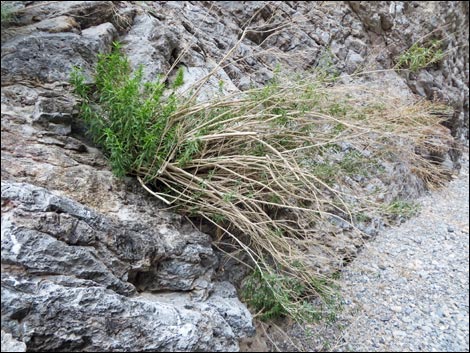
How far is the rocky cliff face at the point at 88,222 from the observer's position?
1224 millimetres

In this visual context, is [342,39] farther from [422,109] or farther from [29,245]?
[29,245]

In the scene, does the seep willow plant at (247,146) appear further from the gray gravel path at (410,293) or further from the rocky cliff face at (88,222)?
the gray gravel path at (410,293)

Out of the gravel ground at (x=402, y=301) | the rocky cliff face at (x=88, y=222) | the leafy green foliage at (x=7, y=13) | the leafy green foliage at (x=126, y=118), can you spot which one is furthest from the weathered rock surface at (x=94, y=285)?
the leafy green foliage at (x=7, y=13)

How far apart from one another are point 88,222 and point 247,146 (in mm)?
1000

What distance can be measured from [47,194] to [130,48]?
1325mm

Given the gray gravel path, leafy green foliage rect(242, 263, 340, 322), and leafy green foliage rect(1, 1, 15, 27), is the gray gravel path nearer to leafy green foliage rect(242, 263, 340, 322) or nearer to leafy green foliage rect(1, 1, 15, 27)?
leafy green foliage rect(242, 263, 340, 322)

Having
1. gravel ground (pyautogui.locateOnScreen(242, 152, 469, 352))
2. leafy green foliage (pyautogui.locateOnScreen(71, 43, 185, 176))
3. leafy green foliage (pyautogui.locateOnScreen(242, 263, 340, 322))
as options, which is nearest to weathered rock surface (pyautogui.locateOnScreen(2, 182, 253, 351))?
leafy green foliage (pyautogui.locateOnScreen(242, 263, 340, 322))

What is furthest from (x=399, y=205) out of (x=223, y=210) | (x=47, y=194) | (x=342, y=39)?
(x=342, y=39)

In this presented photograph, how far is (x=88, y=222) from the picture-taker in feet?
4.81

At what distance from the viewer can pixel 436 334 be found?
254 centimetres

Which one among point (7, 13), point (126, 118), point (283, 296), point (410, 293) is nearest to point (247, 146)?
point (126, 118)

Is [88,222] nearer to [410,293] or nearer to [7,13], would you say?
[7,13]

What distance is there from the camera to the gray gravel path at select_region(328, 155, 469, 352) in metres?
2.40

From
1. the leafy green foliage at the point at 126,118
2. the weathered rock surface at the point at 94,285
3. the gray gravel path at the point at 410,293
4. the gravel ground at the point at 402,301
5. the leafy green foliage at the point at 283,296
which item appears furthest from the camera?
the gray gravel path at the point at 410,293
